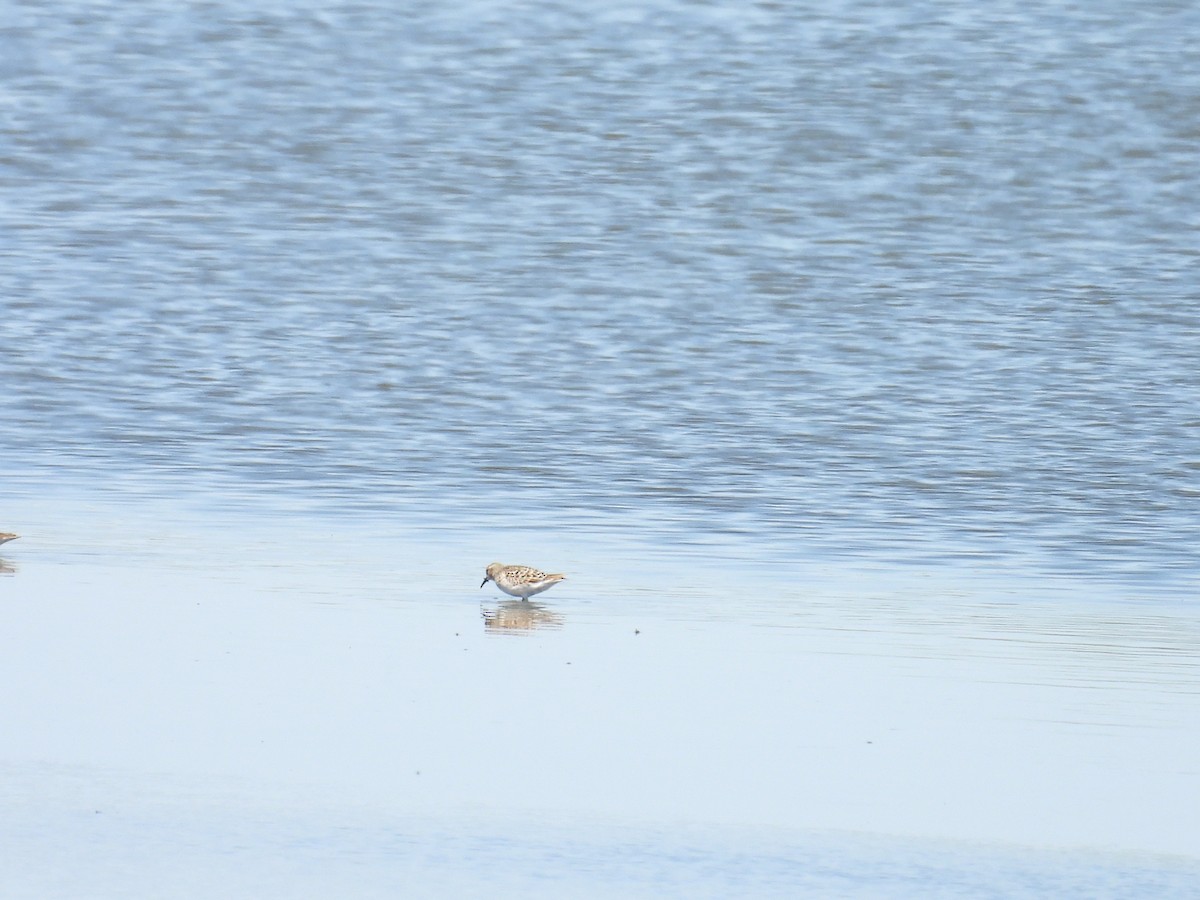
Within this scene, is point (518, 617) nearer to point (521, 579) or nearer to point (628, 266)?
point (521, 579)

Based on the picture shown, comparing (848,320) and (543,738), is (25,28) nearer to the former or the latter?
(848,320)

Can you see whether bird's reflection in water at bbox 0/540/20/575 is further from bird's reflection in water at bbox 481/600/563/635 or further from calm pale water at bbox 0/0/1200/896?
bird's reflection in water at bbox 481/600/563/635

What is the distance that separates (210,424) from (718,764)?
22.5ft

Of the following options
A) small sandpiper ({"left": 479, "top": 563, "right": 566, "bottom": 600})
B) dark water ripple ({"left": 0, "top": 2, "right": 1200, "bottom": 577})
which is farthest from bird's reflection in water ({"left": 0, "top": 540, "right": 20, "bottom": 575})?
dark water ripple ({"left": 0, "top": 2, "right": 1200, "bottom": 577})

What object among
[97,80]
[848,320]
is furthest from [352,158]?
[848,320]

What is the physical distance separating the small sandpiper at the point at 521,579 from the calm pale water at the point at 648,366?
0.11 metres

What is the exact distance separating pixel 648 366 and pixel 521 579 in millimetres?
5756

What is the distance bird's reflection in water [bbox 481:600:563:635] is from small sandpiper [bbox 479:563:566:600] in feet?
0.16

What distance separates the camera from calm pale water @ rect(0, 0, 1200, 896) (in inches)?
262

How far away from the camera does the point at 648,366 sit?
44.6 ft

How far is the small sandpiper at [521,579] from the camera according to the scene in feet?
26.1

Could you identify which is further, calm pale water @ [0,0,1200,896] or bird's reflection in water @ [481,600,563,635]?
bird's reflection in water @ [481,600,563,635]

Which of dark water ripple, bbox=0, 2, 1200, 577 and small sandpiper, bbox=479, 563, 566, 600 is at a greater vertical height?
dark water ripple, bbox=0, 2, 1200, 577

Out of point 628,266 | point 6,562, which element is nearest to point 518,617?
point 6,562
